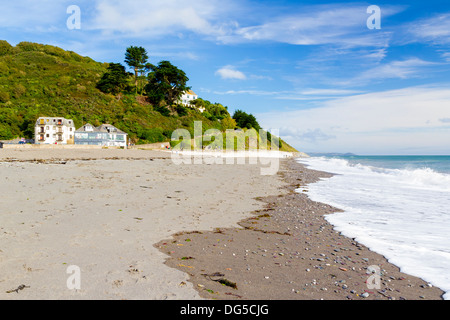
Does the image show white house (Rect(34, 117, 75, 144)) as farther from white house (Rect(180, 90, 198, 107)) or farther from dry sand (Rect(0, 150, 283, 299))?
dry sand (Rect(0, 150, 283, 299))

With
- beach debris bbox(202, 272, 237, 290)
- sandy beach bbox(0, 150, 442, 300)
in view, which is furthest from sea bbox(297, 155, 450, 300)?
beach debris bbox(202, 272, 237, 290)

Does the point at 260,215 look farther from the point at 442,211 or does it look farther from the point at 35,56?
the point at 35,56

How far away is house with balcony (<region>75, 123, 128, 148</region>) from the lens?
5809 cm

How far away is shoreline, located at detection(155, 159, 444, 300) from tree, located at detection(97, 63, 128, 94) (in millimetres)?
80989

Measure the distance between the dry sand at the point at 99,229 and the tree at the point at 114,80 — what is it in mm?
71411

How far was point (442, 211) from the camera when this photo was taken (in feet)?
35.6

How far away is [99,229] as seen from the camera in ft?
22.2

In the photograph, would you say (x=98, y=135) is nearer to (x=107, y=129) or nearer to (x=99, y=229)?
(x=107, y=129)

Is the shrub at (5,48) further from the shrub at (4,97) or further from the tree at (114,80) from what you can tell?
the tree at (114,80)

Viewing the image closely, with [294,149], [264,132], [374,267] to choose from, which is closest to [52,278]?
[374,267]

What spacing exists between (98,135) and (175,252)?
59.1 m

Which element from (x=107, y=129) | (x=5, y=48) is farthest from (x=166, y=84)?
(x=5, y=48)

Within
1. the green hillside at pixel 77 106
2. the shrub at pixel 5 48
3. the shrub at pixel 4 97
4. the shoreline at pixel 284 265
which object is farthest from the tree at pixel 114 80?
the shoreline at pixel 284 265
